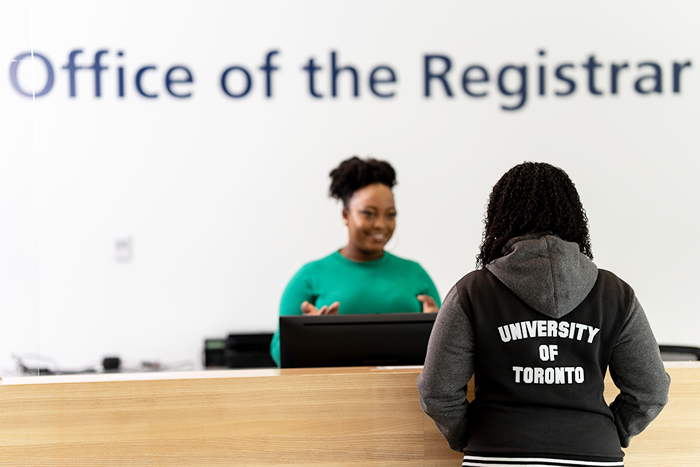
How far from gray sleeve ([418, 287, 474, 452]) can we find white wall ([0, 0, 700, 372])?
272 centimetres

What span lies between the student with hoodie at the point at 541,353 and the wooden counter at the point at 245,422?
26 centimetres

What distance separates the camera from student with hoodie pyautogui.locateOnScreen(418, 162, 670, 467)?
130 centimetres

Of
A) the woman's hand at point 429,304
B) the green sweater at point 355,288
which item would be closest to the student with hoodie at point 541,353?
the woman's hand at point 429,304

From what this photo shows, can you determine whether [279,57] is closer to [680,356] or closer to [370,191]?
[370,191]

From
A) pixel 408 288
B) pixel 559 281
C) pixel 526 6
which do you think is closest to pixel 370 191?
pixel 408 288

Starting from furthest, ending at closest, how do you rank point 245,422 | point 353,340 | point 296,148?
point 296,148
point 353,340
point 245,422

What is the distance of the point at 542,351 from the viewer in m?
1.29

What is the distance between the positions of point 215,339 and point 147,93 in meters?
1.59

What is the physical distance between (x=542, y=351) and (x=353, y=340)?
0.67m

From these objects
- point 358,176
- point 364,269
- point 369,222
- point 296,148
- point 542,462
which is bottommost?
point 542,462

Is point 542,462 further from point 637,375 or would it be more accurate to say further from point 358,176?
point 358,176

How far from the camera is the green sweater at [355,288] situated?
8.90 feet

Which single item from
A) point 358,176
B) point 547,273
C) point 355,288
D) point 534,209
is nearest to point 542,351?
point 547,273

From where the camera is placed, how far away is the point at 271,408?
160cm
